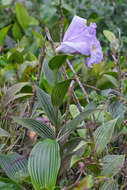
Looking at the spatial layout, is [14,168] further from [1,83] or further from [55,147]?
[1,83]

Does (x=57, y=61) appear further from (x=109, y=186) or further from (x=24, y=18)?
(x=24, y=18)

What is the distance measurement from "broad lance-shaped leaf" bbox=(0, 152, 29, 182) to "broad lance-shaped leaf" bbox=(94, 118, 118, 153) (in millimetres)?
243

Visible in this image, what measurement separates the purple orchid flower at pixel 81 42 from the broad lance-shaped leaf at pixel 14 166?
38 cm

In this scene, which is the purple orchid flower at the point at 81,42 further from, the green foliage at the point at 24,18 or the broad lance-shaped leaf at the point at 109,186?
the green foliage at the point at 24,18

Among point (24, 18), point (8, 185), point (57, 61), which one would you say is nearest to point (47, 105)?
point (57, 61)

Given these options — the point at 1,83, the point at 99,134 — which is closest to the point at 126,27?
the point at 1,83

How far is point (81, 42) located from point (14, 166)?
46 cm

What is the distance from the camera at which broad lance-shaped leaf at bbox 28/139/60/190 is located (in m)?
0.97

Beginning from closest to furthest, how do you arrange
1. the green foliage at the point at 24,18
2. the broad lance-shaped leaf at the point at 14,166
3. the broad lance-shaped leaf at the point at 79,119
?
1. the broad lance-shaped leaf at the point at 79,119
2. the broad lance-shaped leaf at the point at 14,166
3. the green foliage at the point at 24,18

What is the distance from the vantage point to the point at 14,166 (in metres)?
1.13

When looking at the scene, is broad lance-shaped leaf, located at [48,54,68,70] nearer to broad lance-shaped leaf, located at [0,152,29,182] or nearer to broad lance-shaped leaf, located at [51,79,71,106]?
broad lance-shaped leaf, located at [51,79,71,106]

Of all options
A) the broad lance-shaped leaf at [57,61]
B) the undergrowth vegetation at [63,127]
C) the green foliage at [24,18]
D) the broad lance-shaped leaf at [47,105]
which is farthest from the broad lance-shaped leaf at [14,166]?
the green foliage at [24,18]

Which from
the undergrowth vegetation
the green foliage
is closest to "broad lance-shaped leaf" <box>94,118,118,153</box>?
the undergrowth vegetation

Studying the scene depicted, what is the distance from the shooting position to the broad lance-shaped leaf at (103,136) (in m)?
1.05
